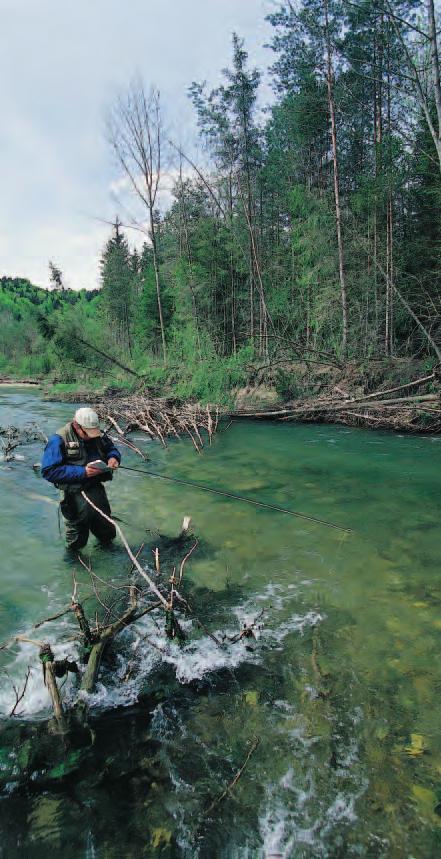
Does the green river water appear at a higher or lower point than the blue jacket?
lower

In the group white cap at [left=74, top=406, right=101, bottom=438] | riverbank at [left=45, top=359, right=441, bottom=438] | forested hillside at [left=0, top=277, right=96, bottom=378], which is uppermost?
forested hillside at [left=0, top=277, right=96, bottom=378]

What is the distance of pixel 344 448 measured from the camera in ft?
34.7

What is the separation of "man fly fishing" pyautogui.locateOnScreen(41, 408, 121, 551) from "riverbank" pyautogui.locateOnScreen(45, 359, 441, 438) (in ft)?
19.8

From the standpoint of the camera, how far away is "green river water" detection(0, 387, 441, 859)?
205 cm

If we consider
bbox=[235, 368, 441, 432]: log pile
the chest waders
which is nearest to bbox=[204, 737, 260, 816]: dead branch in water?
the chest waders

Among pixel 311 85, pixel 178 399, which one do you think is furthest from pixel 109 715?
pixel 311 85

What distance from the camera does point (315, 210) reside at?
18.1 m

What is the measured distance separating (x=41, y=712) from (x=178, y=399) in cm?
1282

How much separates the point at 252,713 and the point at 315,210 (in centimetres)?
1928

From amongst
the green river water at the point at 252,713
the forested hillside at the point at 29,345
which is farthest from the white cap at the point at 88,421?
the forested hillside at the point at 29,345

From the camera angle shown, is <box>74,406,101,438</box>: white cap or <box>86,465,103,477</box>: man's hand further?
<box>74,406,101,438</box>: white cap

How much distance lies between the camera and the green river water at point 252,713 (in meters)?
2.05

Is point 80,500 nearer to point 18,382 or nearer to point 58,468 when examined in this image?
point 58,468

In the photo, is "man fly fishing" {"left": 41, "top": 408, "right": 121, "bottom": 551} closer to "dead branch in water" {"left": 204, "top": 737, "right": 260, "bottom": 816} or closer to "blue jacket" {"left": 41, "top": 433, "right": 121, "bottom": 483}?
"blue jacket" {"left": 41, "top": 433, "right": 121, "bottom": 483}
